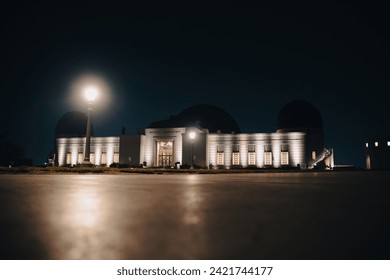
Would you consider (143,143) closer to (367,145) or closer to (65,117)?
(65,117)

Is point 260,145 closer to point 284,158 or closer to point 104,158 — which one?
point 284,158

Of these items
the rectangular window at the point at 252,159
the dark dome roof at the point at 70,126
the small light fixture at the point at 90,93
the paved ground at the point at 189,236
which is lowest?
the paved ground at the point at 189,236

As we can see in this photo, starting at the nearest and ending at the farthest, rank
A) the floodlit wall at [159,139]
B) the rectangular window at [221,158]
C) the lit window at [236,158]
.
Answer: the floodlit wall at [159,139] → the lit window at [236,158] → the rectangular window at [221,158]

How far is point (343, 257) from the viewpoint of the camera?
70 centimetres

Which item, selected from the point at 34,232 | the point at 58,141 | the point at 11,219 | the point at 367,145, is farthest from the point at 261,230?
the point at 367,145

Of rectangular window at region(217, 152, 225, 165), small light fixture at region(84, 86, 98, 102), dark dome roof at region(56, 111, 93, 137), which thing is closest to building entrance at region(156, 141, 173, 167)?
rectangular window at region(217, 152, 225, 165)

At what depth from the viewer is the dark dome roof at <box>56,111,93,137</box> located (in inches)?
2399

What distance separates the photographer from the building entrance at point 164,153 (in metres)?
46.9

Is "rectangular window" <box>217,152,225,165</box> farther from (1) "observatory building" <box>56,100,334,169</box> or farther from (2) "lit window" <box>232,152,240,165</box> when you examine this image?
(2) "lit window" <box>232,152,240,165</box>

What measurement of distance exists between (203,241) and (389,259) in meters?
0.52

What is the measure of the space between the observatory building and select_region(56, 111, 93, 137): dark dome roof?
43.6ft

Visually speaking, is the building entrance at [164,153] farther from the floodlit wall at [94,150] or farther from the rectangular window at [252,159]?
the rectangular window at [252,159]

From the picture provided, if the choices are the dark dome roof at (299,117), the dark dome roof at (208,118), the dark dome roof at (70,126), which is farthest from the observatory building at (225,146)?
the dark dome roof at (70,126)
